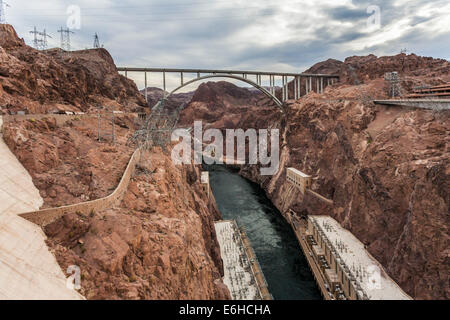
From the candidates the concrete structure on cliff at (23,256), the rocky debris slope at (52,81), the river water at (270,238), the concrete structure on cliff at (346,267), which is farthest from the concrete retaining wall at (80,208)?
the concrete structure on cliff at (346,267)

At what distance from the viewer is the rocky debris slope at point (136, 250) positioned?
13.2 m

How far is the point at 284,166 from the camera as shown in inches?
2616

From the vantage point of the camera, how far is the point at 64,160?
21.2 meters

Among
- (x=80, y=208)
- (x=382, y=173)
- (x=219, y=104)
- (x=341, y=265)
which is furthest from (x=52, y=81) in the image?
(x=219, y=104)

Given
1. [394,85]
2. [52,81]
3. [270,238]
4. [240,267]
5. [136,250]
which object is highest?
[394,85]

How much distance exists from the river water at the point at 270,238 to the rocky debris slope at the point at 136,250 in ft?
54.8

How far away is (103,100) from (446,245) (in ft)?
171

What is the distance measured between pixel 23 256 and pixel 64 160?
10386 mm

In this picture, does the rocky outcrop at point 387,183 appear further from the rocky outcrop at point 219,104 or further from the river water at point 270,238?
the rocky outcrop at point 219,104

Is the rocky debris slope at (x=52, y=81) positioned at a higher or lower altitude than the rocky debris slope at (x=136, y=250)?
higher

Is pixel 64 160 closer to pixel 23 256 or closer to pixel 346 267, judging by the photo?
pixel 23 256

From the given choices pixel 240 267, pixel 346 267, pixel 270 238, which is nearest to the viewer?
pixel 346 267

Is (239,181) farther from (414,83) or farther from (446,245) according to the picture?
(446,245)
